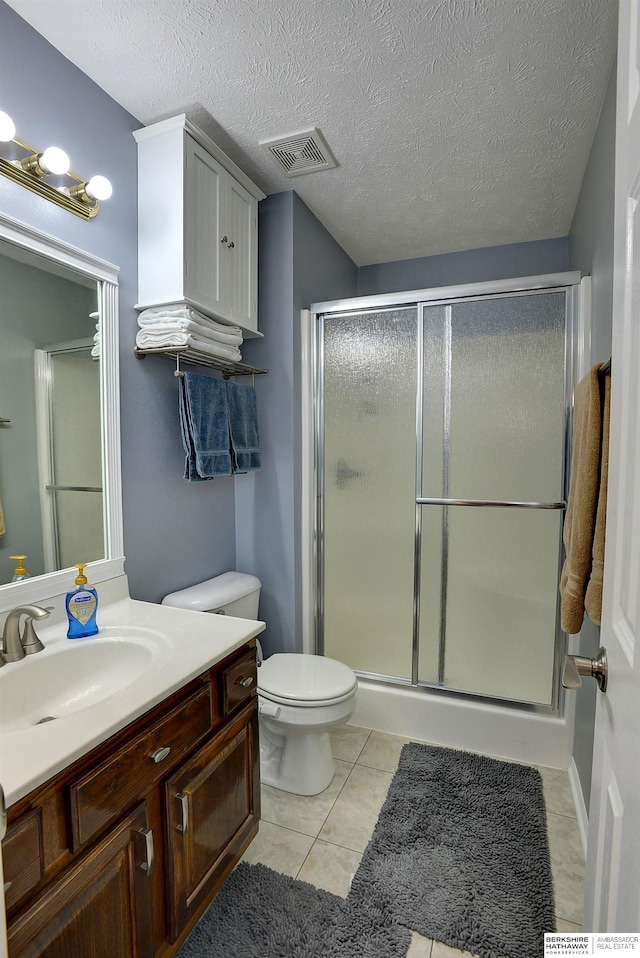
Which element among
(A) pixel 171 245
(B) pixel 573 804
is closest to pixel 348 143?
(A) pixel 171 245

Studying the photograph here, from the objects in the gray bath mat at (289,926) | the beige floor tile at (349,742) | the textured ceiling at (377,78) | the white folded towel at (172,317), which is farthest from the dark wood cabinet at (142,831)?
the textured ceiling at (377,78)

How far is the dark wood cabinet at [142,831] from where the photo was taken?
33.1 inches

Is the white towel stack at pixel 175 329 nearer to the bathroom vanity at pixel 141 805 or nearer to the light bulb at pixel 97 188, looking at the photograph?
the light bulb at pixel 97 188

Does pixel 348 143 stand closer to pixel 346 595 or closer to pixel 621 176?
pixel 621 176

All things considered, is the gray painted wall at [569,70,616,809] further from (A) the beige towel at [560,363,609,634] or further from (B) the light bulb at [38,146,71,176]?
(B) the light bulb at [38,146,71,176]

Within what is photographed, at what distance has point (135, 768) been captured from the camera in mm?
1039

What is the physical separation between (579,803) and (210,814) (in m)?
1.34

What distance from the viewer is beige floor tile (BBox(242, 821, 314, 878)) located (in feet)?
5.18

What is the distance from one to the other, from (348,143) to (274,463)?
132cm

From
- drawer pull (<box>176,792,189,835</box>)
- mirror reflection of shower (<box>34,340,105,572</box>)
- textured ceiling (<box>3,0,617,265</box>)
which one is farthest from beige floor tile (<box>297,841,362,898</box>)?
textured ceiling (<box>3,0,617,265</box>)

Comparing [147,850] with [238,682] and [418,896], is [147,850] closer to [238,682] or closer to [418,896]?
[238,682]

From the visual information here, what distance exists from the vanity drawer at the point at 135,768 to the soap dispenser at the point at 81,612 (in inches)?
15.9

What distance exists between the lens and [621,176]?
2.59ft

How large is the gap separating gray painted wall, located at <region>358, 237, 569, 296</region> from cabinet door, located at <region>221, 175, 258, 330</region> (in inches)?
44.7
